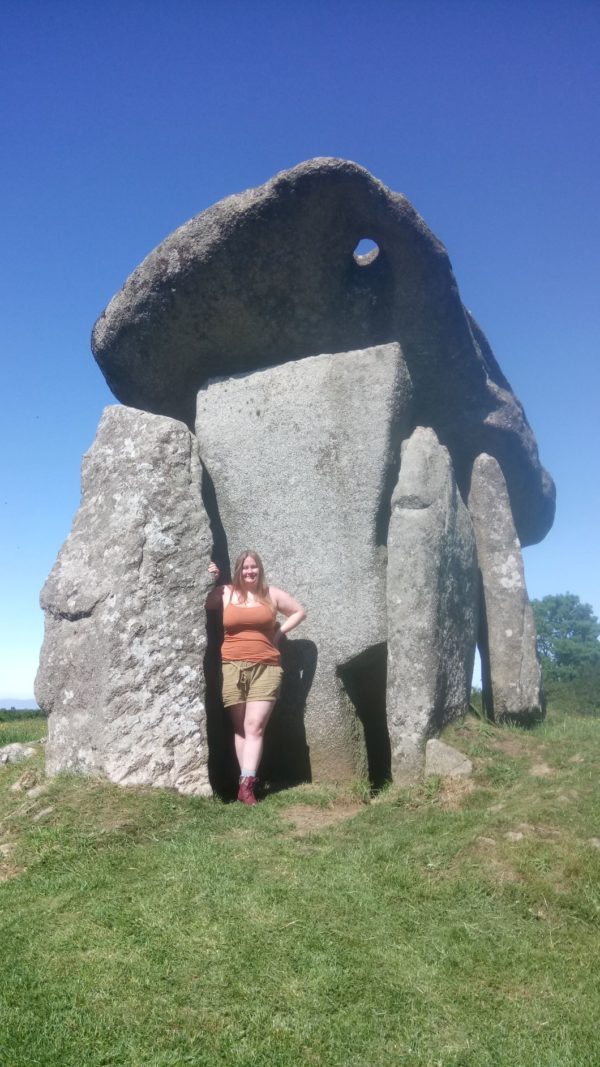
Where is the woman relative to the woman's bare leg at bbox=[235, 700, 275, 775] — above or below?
above

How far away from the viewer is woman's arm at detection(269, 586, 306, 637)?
6.86 metres

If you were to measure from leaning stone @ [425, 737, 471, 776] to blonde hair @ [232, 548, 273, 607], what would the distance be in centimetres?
176

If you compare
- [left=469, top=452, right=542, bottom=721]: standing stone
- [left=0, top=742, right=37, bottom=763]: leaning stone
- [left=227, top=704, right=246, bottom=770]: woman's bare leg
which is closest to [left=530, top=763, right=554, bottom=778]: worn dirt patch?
[left=469, top=452, right=542, bottom=721]: standing stone

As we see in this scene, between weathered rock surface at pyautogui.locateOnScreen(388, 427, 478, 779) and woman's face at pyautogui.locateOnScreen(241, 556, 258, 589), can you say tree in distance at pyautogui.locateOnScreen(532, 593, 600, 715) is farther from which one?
woman's face at pyautogui.locateOnScreen(241, 556, 258, 589)

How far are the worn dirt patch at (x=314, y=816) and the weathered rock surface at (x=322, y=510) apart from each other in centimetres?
67

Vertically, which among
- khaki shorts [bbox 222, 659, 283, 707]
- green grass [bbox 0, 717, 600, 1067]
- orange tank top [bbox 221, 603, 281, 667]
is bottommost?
green grass [bbox 0, 717, 600, 1067]

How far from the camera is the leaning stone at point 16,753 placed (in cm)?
828

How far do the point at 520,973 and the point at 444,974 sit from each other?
35cm

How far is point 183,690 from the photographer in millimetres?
6504

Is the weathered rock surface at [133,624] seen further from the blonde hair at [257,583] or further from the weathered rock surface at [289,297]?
the weathered rock surface at [289,297]

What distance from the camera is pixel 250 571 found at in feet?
22.9

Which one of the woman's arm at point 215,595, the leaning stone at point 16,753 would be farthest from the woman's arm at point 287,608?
the leaning stone at point 16,753

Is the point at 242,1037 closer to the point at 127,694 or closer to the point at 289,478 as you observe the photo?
the point at 127,694

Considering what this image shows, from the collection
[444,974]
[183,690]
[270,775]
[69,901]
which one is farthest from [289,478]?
[444,974]
